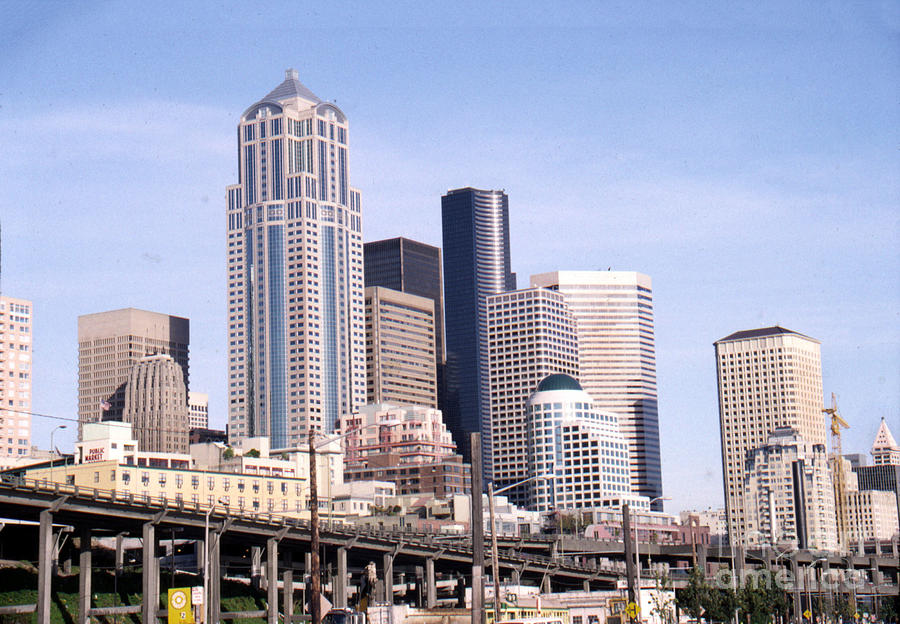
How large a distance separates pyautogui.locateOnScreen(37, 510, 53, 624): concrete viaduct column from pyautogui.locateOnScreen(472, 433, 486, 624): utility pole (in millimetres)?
57953

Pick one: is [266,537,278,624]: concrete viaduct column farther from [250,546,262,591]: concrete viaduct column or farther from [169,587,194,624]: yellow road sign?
[169,587,194,624]: yellow road sign

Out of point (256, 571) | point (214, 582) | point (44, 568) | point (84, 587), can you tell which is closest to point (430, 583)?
point (256, 571)

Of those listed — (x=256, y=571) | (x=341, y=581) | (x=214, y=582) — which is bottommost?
(x=341, y=581)

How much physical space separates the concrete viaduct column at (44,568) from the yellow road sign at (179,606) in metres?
39.1

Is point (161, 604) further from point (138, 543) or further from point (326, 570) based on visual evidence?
point (138, 543)

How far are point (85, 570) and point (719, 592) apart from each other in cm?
7194

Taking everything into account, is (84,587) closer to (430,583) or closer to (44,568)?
(44,568)

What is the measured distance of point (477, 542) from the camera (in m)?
75.5

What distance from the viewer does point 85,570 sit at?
422 ft

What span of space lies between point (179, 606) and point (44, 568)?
42.3 metres

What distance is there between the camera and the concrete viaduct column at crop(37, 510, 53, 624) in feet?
388

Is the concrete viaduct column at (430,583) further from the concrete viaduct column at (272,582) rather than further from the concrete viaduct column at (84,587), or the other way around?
the concrete viaduct column at (84,587)

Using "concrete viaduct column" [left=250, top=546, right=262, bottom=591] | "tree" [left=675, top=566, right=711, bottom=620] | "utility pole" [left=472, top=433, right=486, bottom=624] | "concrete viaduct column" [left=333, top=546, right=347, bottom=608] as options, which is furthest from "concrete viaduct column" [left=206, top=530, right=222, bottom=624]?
"utility pole" [left=472, top=433, right=486, bottom=624]

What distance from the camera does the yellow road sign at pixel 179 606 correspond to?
83.9 meters
